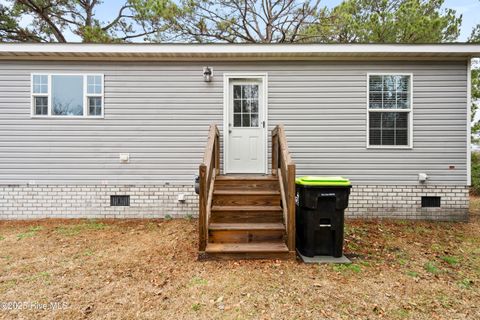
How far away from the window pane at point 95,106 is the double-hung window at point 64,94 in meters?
0.04

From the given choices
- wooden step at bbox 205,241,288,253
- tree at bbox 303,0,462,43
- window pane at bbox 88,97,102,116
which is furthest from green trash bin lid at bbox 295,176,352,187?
tree at bbox 303,0,462,43

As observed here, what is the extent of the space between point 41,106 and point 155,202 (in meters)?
3.12

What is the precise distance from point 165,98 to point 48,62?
2.51 metres

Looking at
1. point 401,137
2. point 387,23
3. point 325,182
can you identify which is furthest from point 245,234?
point 387,23

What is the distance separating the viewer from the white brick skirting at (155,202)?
541cm

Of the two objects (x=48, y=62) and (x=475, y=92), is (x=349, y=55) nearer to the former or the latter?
(x=48, y=62)

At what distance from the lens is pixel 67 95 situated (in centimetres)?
543

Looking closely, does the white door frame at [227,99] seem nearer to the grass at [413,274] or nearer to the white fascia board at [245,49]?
the white fascia board at [245,49]

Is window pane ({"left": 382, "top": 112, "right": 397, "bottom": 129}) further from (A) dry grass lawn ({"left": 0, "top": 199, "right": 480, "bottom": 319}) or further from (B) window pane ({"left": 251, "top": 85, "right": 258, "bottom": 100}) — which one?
(B) window pane ({"left": 251, "top": 85, "right": 258, "bottom": 100})

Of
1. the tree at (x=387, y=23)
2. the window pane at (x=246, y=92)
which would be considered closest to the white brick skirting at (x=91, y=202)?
the window pane at (x=246, y=92)

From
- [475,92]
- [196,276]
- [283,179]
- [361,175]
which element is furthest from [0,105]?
[475,92]

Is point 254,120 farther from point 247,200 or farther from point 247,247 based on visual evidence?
point 247,247

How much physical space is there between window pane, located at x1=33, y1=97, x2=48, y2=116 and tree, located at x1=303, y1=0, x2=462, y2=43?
986 centimetres

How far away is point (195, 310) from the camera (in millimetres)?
2441
